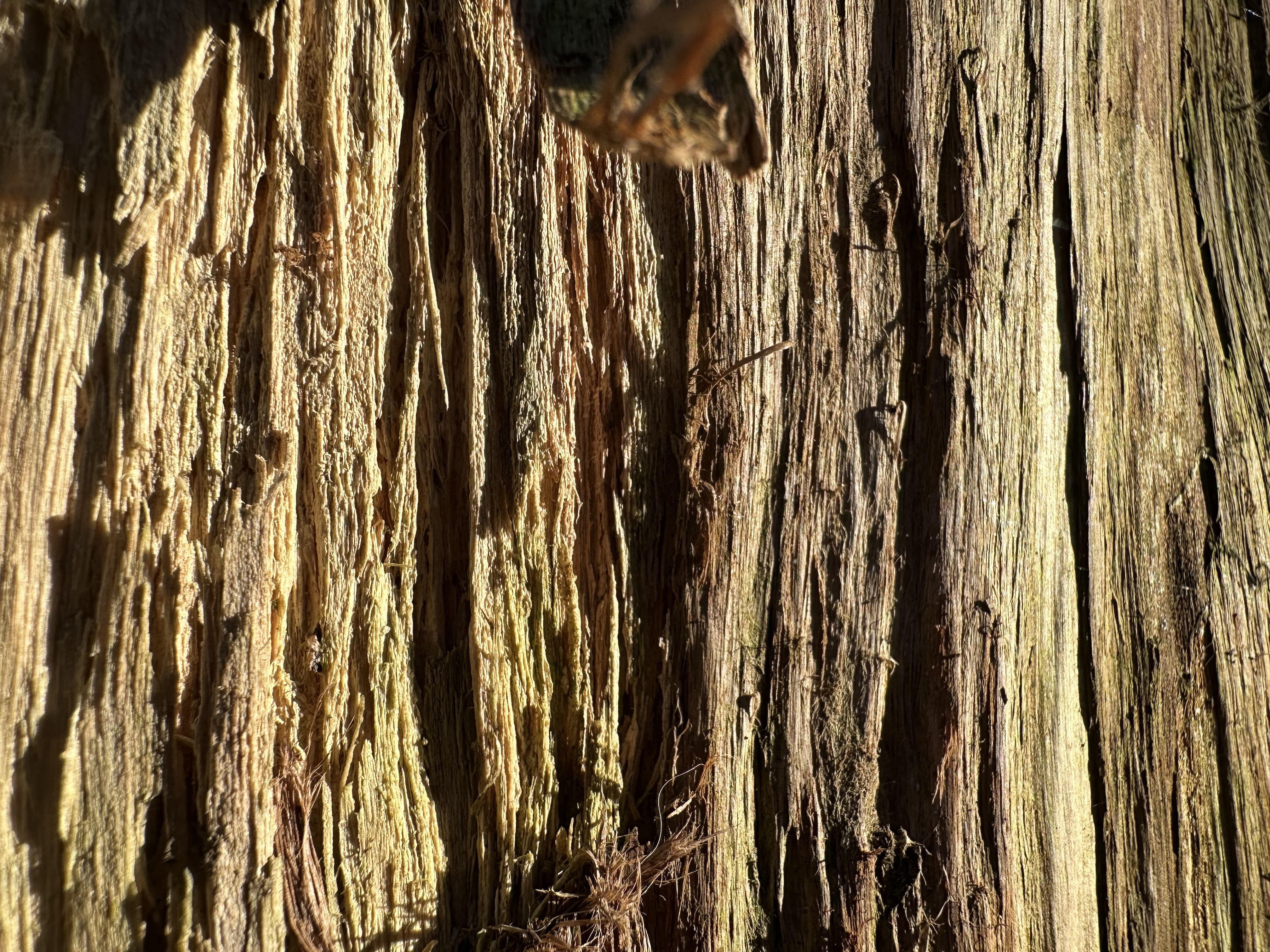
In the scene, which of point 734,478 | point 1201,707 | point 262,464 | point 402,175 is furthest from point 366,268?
point 1201,707

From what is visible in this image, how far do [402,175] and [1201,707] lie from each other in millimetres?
1630

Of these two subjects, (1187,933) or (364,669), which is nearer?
(364,669)

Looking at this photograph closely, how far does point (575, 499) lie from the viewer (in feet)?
4.51

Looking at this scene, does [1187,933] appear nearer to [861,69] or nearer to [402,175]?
[861,69]

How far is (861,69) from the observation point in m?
1.46

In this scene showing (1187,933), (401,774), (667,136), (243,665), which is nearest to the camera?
(667,136)

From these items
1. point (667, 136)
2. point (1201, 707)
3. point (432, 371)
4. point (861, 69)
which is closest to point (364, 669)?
point (432, 371)

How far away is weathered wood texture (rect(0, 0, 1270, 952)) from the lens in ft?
3.84

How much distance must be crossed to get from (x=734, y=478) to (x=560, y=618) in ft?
1.09

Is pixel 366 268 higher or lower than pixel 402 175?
lower

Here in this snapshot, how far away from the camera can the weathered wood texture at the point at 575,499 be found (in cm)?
117

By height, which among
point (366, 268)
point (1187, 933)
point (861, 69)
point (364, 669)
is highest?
point (861, 69)

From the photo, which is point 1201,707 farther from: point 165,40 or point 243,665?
point 165,40

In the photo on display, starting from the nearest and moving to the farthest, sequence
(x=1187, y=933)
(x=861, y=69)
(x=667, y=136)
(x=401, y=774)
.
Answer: (x=667, y=136) < (x=401, y=774) < (x=861, y=69) < (x=1187, y=933)
